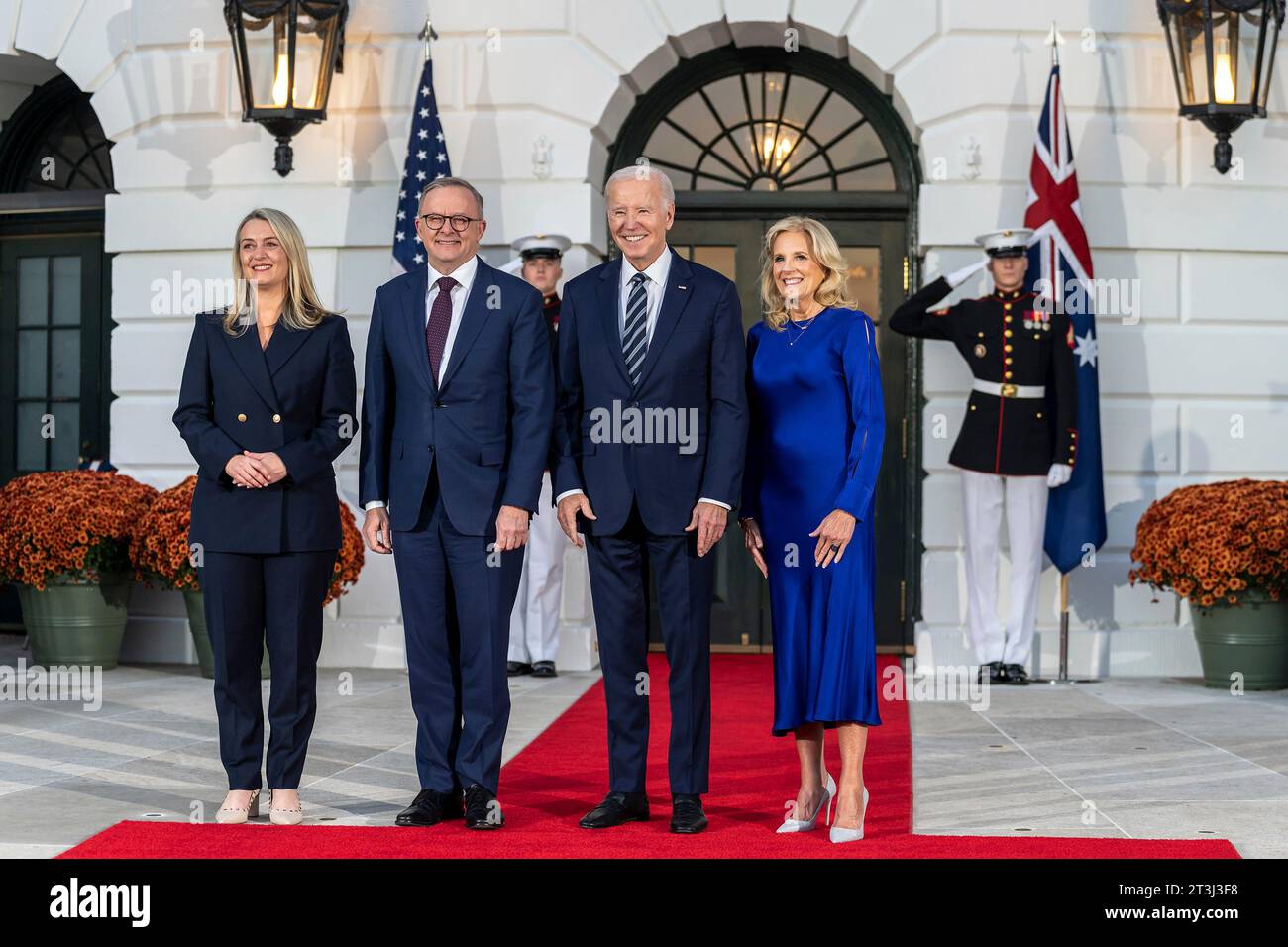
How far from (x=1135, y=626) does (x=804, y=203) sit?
3.20m

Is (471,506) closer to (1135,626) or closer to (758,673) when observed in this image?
A: (758,673)

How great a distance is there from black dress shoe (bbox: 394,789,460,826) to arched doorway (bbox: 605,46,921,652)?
496 cm

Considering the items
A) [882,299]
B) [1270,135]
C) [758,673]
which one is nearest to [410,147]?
[882,299]

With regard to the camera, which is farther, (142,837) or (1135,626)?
(1135,626)

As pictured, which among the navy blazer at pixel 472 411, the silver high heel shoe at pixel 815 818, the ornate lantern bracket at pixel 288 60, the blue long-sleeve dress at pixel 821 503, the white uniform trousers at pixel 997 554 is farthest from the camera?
the ornate lantern bracket at pixel 288 60

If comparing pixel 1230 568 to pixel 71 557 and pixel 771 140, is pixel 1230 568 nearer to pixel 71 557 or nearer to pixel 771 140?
pixel 771 140

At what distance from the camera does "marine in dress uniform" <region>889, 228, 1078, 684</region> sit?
8531 mm

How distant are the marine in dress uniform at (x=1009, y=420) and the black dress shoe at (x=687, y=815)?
425 centimetres

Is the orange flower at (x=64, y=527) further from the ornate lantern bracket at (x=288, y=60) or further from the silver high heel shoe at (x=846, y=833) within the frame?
the silver high heel shoe at (x=846, y=833)

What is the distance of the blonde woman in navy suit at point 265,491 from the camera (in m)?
4.84

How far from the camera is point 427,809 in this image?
15.8 feet

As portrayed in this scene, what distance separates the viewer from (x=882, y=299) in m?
9.70

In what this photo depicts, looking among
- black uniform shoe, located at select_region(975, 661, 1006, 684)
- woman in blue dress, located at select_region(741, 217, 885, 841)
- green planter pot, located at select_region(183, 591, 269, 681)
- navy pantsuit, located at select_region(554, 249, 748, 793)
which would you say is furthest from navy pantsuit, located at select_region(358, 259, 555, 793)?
black uniform shoe, located at select_region(975, 661, 1006, 684)

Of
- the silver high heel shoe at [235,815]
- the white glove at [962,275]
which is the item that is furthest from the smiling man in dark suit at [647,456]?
the white glove at [962,275]
